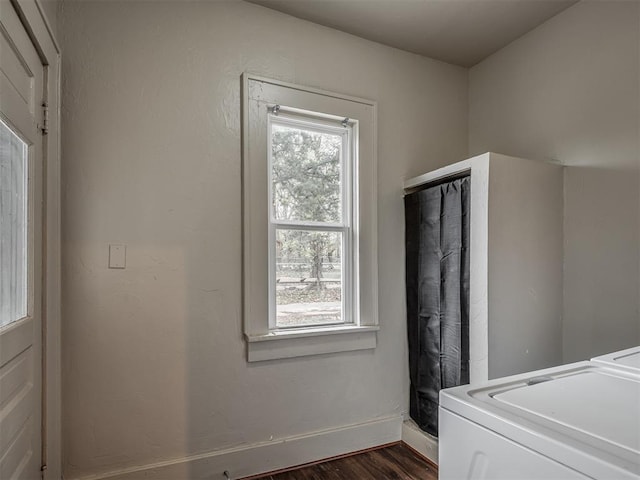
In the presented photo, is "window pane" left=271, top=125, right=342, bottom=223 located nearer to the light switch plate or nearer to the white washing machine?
the light switch plate

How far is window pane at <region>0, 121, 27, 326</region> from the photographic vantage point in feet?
3.99

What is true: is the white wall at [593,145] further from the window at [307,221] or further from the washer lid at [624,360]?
the window at [307,221]

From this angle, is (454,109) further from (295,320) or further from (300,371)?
(300,371)

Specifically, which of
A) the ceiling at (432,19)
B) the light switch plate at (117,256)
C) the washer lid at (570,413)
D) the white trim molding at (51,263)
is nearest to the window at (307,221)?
the ceiling at (432,19)

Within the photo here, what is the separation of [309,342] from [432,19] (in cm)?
206

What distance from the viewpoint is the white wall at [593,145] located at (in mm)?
1895

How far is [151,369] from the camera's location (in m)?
1.93

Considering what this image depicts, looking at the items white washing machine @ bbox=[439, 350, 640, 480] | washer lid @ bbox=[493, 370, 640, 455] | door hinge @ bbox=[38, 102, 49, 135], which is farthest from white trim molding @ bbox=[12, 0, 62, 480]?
washer lid @ bbox=[493, 370, 640, 455]

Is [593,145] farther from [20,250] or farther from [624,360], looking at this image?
[20,250]

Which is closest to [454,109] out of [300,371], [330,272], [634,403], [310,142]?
[310,142]

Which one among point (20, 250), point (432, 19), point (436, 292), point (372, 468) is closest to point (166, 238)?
point (20, 250)

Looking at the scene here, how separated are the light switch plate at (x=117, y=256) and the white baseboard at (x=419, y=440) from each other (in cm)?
194

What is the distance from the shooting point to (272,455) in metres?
2.14

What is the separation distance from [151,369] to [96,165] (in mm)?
1039
